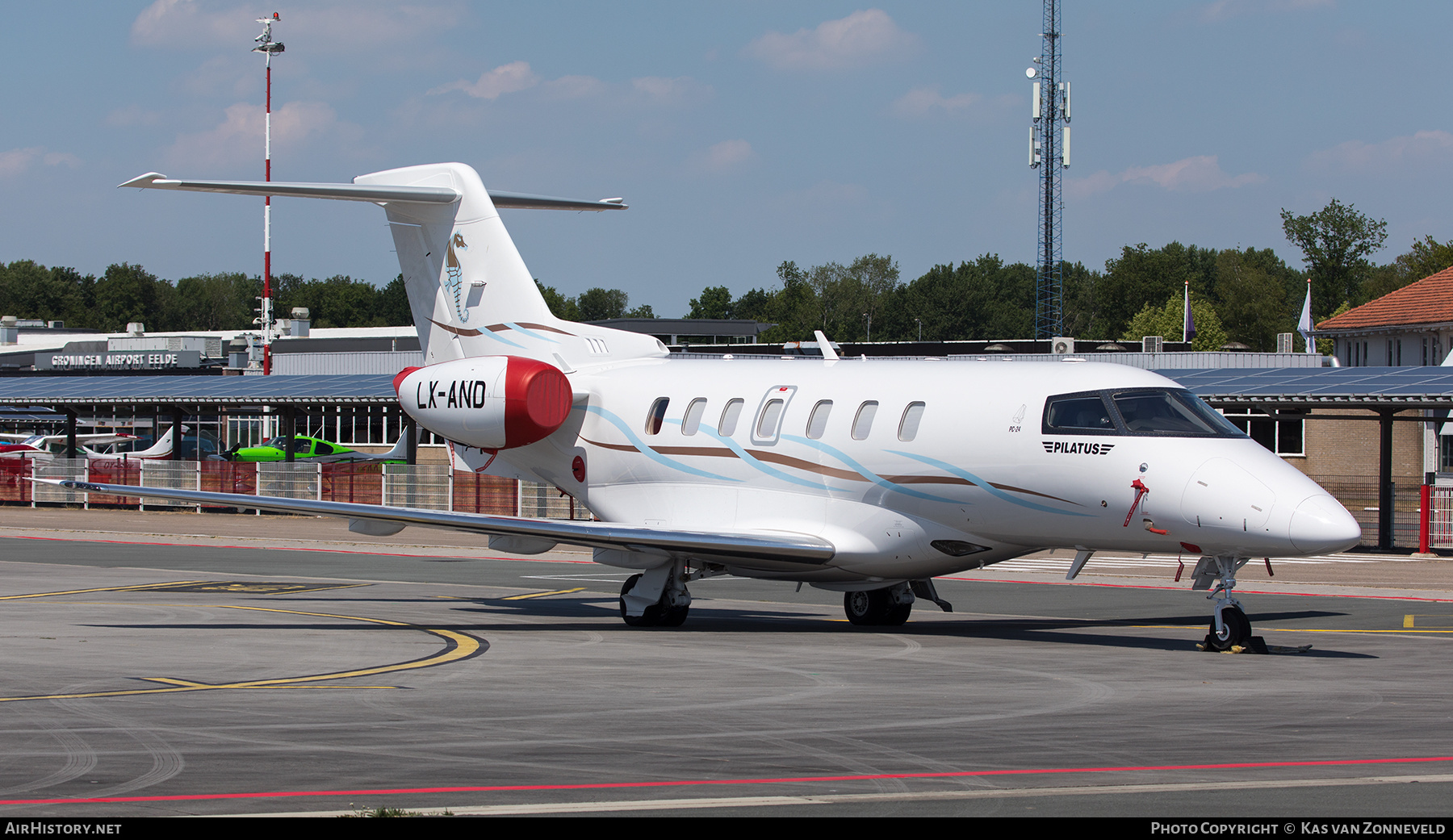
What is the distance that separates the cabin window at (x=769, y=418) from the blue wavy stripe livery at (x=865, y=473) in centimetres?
24

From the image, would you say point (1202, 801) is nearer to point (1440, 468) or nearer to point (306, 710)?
point (306, 710)

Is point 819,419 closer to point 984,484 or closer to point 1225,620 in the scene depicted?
point 984,484

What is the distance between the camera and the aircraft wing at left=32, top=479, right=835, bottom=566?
17.3m

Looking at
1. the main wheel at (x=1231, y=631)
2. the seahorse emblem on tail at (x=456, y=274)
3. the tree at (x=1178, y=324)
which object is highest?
the tree at (x=1178, y=324)

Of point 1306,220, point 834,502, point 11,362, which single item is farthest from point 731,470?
point 1306,220

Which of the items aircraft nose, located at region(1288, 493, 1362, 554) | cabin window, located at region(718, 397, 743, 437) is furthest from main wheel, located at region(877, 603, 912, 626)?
aircraft nose, located at region(1288, 493, 1362, 554)

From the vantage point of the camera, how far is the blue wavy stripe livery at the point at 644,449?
19.4 m

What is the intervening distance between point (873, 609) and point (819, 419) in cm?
284

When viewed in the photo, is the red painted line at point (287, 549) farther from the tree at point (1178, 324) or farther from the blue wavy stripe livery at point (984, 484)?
the tree at point (1178, 324)

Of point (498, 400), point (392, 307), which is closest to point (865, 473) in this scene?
point (498, 400)

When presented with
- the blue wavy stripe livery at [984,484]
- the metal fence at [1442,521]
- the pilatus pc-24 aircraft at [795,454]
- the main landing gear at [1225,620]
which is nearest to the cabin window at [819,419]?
the pilatus pc-24 aircraft at [795,454]

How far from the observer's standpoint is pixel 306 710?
11656 mm

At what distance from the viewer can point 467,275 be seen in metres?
23.0

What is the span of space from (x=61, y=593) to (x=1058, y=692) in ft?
53.8
